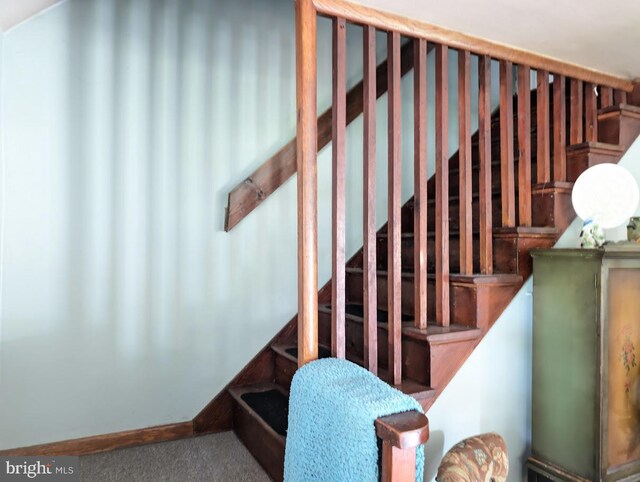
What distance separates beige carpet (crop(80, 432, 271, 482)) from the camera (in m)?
1.76

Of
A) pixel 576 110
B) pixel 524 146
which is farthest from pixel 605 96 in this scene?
pixel 524 146

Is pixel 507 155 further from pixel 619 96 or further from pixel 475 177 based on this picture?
pixel 619 96

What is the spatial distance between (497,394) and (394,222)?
84 centimetres

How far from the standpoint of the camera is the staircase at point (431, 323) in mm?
1605

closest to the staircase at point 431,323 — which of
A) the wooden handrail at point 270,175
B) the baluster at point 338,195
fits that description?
the baluster at point 338,195

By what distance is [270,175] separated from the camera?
232cm

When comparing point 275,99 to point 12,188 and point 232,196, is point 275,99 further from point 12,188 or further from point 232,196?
point 12,188

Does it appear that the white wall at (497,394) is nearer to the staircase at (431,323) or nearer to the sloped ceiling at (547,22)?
the staircase at (431,323)

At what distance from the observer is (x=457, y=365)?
5.32 ft

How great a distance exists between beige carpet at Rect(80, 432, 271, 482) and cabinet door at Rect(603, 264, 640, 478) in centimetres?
130

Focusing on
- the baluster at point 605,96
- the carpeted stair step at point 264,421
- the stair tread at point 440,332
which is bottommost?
the carpeted stair step at point 264,421

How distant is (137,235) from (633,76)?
2.50 metres

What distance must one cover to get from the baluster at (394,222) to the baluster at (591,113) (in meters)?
1.09

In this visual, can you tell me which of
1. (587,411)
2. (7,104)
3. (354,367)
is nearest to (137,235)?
(7,104)
